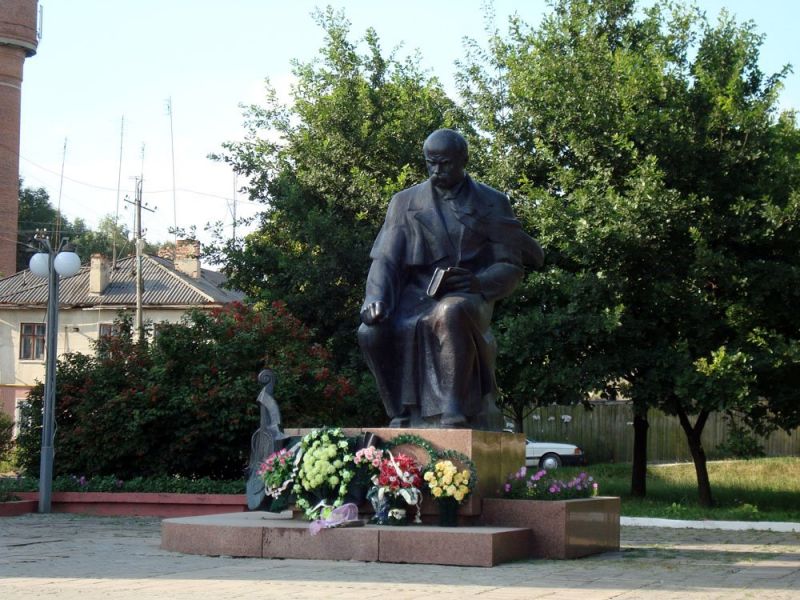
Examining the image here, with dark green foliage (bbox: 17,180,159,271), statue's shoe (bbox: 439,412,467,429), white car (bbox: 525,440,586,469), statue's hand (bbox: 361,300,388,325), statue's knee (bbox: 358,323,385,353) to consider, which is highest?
dark green foliage (bbox: 17,180,159,271)

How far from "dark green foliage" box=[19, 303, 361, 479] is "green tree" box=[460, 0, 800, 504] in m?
3.95

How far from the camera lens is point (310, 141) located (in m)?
24.9

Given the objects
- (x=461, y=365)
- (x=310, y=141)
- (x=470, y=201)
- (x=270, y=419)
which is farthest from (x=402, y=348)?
(x=310, y=141)

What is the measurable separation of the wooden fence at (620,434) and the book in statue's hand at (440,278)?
24903mm

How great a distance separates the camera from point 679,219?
60.0ft

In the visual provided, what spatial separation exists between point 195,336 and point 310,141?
8076 millimetres

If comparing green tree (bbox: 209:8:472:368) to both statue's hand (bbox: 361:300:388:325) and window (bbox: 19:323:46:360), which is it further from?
window (bbox: 19:323:46:360)

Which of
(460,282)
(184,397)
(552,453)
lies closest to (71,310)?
(552,453)

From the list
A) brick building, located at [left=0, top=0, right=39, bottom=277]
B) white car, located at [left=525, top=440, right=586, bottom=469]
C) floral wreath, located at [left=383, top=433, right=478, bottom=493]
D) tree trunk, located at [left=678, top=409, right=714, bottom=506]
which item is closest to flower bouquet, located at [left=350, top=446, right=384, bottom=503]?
floral wreath, located at [left=383, top=433, right=478, bottom=493]

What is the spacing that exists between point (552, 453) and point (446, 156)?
24146 mm

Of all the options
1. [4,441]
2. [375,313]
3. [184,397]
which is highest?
[375,313]

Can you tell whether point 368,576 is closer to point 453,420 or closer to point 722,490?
point 453,420

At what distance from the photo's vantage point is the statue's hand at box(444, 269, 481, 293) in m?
9.51

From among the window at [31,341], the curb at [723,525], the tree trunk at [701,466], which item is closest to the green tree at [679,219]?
the tree trunk at [701,466]
